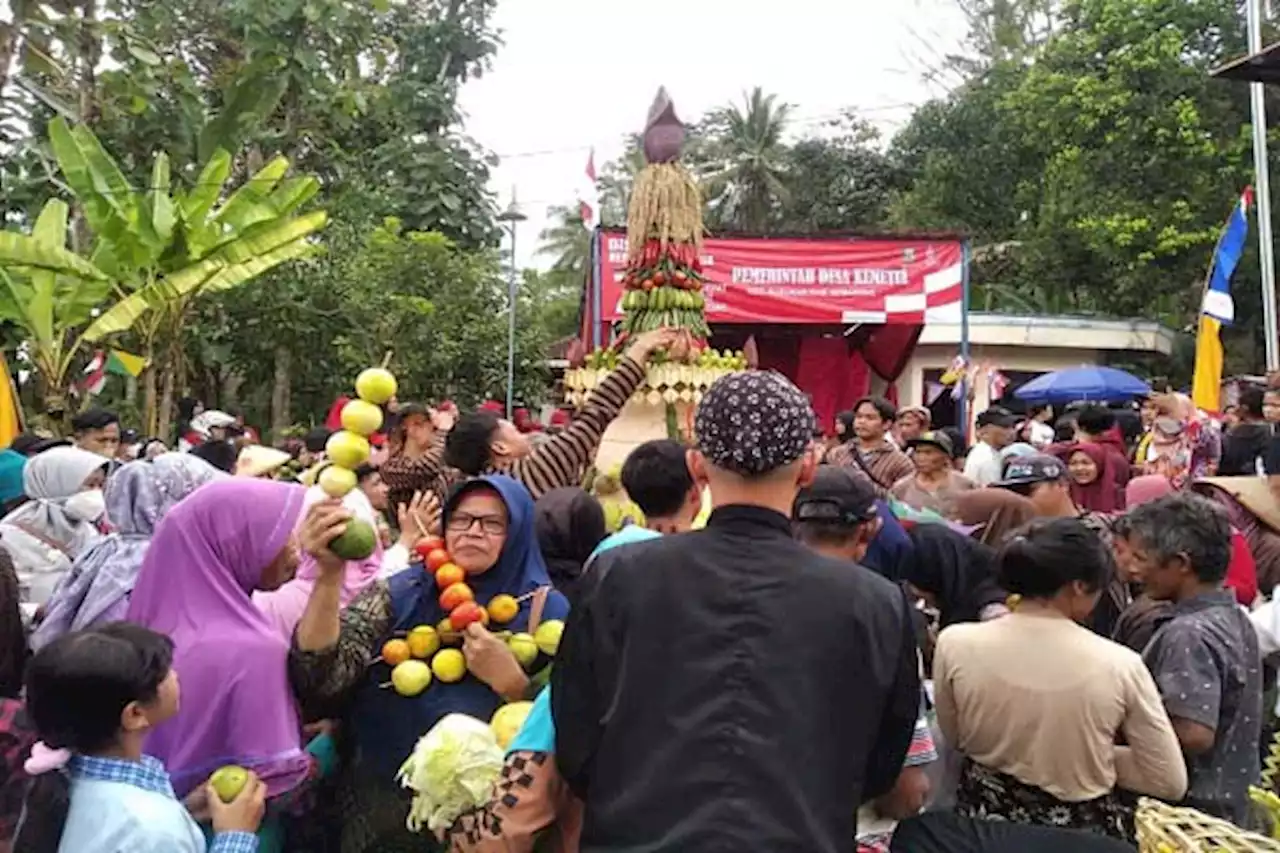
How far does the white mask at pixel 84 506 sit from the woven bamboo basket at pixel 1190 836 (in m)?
4.07

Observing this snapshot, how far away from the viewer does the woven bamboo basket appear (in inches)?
81.0

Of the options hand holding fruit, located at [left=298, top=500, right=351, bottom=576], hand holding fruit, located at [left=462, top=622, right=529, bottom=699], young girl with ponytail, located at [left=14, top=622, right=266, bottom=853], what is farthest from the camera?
hand holding fruit, located at [left=462, top=622, right=529, bottom=699]

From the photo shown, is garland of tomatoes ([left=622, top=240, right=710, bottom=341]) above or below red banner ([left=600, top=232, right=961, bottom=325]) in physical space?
below

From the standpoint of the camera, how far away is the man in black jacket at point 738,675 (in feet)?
5.97

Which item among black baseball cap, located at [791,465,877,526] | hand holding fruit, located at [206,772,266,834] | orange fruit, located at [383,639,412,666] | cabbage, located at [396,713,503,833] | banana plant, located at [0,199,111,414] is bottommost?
hand holding fruit, located at [206,772,266,834]

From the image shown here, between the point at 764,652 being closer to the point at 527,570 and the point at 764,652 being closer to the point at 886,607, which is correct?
the point at 886,607

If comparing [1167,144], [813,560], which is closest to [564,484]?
[813,560]

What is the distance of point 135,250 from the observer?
10.5m

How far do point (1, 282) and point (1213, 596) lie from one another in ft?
37.3

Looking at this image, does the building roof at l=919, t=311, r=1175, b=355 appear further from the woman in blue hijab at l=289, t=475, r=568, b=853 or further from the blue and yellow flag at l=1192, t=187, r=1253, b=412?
the woman in blue hijab at l=289, t=475, r=568, b=853

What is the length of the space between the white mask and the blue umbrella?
46.5 feet

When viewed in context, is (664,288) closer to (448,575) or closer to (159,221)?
(448,575)

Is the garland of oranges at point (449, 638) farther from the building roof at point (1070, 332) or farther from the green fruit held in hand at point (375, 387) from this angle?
the building roof at point (1070, 332)

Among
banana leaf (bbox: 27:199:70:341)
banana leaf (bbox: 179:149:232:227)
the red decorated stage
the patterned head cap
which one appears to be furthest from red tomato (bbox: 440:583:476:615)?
the red decorated stage
